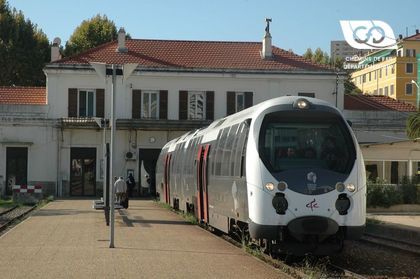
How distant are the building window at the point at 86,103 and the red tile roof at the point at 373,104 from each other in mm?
16259

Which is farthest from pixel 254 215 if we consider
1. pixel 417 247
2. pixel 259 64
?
pixel 259 64

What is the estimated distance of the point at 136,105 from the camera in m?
43.1

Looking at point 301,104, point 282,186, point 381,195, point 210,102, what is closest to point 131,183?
point 210,102

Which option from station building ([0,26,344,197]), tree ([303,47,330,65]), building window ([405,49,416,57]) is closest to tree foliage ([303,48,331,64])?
tree ([303,47,330,65])

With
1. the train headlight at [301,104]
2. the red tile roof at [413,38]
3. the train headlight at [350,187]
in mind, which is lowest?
the train headlight at [350,187]

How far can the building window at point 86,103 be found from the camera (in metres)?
42.7

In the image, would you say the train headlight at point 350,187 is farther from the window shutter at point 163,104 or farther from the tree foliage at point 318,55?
the tree foliage at point 318,55

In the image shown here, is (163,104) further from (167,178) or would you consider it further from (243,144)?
(243,144)

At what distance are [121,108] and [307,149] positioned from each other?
31.3 metres

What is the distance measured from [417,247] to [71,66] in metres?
29.5

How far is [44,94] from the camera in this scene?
45188 mm

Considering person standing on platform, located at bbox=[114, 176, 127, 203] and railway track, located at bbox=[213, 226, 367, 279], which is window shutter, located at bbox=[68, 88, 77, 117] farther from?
railway track, located at bbox=[213, 226, 367, 279]

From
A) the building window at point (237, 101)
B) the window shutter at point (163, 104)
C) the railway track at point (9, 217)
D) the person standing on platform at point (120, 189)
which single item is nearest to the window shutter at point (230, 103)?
the building window at point (237, 101)

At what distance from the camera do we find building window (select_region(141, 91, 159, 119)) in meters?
43.1
